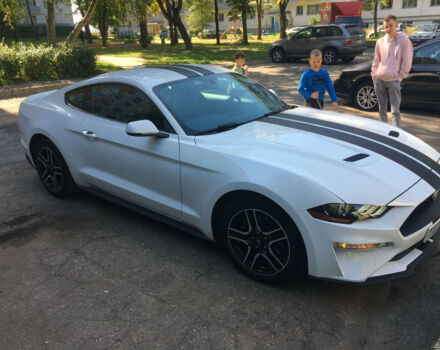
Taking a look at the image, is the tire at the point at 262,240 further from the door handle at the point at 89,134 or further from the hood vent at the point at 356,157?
the door handle at the point at 89,134

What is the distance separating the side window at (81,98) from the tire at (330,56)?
571 inches

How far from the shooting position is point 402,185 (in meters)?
2.65

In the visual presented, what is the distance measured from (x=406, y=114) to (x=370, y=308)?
21.6 ft

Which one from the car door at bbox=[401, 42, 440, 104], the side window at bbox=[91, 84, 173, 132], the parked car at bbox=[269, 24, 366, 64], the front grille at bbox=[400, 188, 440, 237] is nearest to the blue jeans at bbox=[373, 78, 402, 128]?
the car door at bbox=[401, 42, 440, 104]

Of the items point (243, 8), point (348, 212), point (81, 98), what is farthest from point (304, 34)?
point (348, 212)

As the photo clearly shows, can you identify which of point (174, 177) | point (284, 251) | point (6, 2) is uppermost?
point (6, 2)

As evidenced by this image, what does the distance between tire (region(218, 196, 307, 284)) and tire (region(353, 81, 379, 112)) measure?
22.1 ft

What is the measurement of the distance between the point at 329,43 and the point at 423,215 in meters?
15.6

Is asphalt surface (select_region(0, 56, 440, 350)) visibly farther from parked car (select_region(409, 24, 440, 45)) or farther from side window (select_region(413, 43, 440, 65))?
parked car (select_region(409, 24, 440, 45))

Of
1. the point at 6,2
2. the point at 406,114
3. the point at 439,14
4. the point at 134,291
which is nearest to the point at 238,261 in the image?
the point at 134,291

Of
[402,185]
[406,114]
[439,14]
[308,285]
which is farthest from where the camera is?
[439,14]

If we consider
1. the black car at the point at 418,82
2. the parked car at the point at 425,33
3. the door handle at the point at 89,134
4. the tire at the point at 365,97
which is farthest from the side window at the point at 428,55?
the parked car at the point at 425,33

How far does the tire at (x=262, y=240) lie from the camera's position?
269 cm

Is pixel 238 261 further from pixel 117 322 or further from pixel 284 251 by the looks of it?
pixel 117 322
